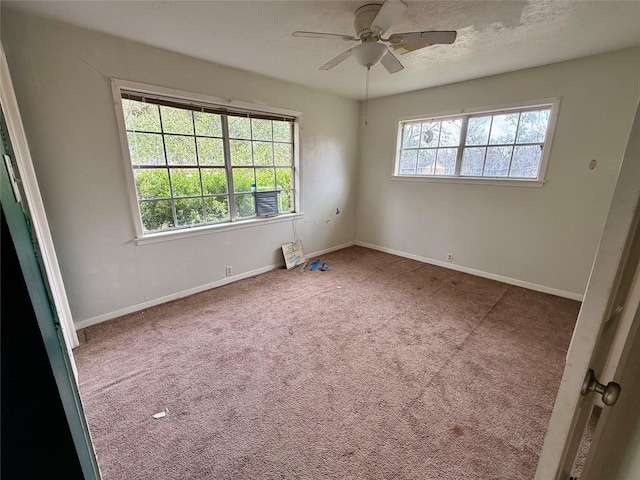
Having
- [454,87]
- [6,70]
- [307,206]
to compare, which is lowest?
[307,206]

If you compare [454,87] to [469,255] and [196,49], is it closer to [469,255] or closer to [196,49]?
[469,255]

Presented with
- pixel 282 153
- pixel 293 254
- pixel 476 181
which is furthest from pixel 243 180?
pixel 476 181

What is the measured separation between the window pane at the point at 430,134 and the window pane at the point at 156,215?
11.2 ft

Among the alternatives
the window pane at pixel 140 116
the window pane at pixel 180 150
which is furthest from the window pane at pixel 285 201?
the window pane at pixel 140 116

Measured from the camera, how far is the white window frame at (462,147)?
9.30 feet

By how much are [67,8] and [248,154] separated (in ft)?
5.75

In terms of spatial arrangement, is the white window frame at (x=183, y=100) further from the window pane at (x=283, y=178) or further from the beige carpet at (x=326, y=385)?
the beige carpet at (x=326, y=385)

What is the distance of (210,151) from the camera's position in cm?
294

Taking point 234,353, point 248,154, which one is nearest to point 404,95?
point 248,154

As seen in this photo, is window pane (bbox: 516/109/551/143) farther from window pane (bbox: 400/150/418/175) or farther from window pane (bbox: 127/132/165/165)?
window pane (bbox: 127/132/165/165)

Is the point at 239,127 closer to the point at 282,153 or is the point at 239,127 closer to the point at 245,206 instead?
the point at 282,153

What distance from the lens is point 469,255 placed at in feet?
11.9

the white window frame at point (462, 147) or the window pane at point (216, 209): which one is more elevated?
the white window frame at point (462, 147)

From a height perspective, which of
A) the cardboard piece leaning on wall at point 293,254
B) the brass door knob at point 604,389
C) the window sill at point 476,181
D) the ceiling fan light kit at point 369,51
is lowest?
the cardboard piece leaning on wall at point 293,254
